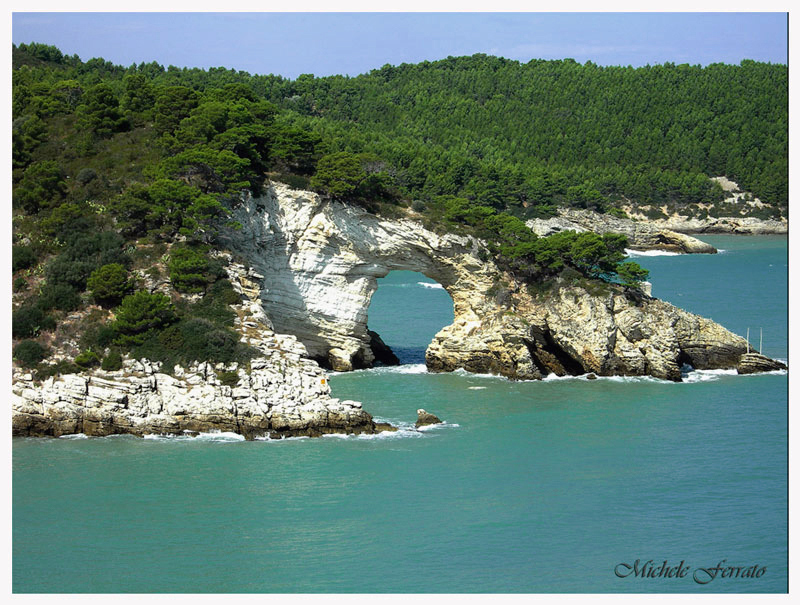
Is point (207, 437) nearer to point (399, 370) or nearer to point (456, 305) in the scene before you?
point (399, 370)

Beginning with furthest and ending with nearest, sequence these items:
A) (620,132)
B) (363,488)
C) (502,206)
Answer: (620,132)
(502,206)
(363,488)

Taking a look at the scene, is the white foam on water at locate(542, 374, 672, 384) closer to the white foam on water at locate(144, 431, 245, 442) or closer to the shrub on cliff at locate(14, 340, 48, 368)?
the white foam on water at locate(144, 431, 245, 442)

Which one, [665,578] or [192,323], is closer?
[665,578]

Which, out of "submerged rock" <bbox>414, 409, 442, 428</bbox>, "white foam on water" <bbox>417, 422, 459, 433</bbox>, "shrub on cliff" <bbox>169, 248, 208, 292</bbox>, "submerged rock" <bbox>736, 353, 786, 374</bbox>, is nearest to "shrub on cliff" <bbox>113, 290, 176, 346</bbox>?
"shrub on cliff" <bbox>169, 248, 208, 292</bbox>

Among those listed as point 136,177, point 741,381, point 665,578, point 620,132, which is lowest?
point 665,578

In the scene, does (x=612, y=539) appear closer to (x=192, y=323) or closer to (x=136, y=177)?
(x=192, y=323)

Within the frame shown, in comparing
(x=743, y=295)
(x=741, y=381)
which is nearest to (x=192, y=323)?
(x=741, y=381)

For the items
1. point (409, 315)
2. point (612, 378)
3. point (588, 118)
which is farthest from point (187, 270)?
point (588, 118)

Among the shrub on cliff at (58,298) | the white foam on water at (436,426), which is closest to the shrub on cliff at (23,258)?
the shrub on cliff at (58,298)
